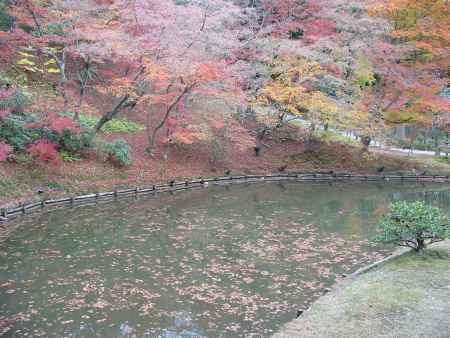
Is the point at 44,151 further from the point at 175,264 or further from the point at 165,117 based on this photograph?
the point at 175,264

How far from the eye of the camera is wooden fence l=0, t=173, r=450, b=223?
18.9 meters

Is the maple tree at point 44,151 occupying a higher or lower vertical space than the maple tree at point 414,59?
lower

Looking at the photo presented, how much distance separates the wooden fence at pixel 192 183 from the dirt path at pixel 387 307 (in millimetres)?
11892

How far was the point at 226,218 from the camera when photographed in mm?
20312

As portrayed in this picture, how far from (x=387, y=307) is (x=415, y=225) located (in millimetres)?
4022

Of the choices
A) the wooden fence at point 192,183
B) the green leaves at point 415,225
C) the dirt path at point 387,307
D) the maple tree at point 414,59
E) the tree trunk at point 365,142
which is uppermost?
the maple tree at point 414,59

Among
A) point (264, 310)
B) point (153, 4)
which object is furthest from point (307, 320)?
point (153, 4)

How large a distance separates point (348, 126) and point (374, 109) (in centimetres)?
309

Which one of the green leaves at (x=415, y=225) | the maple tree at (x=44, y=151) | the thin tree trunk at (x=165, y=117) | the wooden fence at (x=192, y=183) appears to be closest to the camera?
the green leaves at (x=415, y=225)

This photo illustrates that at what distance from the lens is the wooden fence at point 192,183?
1886cm

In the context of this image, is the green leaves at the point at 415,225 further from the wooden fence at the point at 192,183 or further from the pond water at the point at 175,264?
the wooden fence at the point at 192,183

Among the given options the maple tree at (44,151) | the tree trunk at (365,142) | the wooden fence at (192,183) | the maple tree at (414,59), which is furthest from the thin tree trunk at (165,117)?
the maple tree at (414,59)

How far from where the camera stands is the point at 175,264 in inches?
554

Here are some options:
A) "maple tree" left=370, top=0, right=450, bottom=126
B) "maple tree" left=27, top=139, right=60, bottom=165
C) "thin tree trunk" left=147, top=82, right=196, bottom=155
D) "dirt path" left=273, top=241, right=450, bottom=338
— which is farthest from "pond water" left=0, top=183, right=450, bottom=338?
"maple tree" left=370, top=0, right=450, bottom=126
